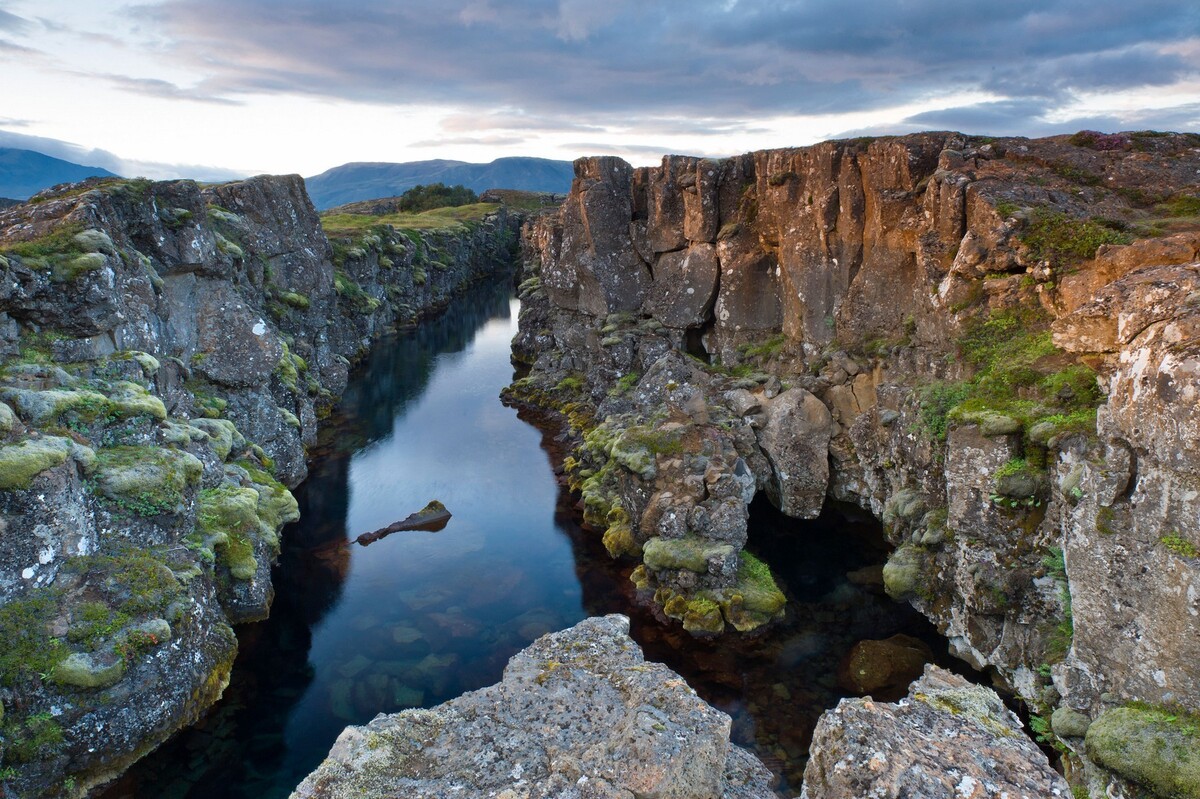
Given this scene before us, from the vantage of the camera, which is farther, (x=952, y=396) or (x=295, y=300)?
(x=295, y=300)

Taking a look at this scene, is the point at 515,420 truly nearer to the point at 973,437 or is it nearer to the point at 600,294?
the point at 600,294

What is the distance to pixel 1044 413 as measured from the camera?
19.3 meters

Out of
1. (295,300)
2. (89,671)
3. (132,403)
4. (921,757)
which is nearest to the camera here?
(921,757)

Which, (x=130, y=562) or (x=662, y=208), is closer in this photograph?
(x=130, y=562)

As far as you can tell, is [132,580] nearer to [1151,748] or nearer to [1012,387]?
[1151,748]

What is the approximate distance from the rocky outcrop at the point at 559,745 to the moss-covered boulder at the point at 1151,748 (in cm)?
841

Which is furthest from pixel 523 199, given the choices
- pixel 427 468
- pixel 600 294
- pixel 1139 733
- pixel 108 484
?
→ pixel 1139 733

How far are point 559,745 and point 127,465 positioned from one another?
17.4 m

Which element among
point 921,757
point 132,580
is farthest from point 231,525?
point 921,757

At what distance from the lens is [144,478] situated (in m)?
20.6

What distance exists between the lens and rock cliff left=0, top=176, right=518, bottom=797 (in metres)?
16.8

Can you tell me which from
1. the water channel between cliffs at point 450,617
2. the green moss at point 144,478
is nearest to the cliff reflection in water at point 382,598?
the water channel between cliffs at point 450,617

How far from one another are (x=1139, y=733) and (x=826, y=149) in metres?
26.0

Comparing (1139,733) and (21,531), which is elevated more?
(21,531)
